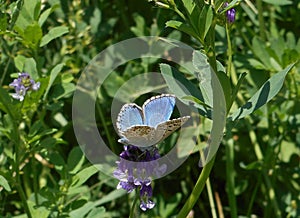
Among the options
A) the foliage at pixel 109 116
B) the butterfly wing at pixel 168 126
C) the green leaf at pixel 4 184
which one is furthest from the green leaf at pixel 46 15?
the butterfly wing at pixel 168 126

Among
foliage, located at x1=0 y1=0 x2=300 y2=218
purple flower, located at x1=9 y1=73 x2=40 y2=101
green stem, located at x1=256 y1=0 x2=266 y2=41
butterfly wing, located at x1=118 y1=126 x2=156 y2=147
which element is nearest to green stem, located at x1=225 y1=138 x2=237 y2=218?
foliage, located at x1=0 y1=0 x2=300 y2=218

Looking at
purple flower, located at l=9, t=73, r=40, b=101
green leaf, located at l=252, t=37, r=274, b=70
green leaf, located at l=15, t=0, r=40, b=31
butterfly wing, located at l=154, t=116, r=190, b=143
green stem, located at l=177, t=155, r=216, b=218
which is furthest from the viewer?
green leaf, located at l=252, t=37, r=274, b=70

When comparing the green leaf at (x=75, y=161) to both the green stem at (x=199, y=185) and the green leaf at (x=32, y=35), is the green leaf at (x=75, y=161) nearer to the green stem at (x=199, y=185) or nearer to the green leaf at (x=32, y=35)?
the green leaf at (x=32, y=35)

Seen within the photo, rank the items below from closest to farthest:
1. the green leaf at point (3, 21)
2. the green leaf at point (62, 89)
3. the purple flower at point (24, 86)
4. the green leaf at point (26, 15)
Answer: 1. the green leaf at point (3, 21)
2. the purple flower at point (24, 86)
3. the green leaf at point (26, 15)
4. the green leaf at point (62, 89)

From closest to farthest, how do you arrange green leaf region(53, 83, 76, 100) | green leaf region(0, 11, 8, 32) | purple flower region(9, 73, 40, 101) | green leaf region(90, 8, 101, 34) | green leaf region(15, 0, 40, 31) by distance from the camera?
green leaf region(0, 11, 8, 32)
purple flower region(9, 73, 40, 101)
green leaf region(15, 0, 40, 31)
green leaf region(53, 83, 76, 100)
green leaf region(90, 8, 101, 34)

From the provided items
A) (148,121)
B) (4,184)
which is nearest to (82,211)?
(4,184)

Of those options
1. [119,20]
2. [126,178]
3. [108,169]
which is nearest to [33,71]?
[108,169]

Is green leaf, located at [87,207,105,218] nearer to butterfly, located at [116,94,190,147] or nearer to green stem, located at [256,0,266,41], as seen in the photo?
butterfly, located at [116,94,190,147]

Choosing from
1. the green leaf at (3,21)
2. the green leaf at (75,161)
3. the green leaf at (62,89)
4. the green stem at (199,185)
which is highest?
the green leaf at (3,21)

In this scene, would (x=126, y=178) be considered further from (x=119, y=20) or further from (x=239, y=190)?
(x=119, y=20)
